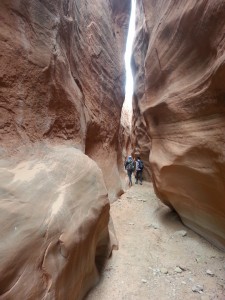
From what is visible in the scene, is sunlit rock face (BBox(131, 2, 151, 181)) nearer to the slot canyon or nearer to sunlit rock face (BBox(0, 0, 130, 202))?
sunlit rock face (BBox(0, 0, 130, 202))

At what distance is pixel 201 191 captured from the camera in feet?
12.6

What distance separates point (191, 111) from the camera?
12.7 ft

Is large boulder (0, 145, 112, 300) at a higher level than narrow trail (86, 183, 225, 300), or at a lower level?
higher

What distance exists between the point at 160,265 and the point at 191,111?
2.61 meters

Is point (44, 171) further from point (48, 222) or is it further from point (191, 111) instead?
point (191, 111)

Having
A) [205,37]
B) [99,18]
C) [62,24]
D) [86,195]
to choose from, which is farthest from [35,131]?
[99,18]

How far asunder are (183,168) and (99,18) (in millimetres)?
5394

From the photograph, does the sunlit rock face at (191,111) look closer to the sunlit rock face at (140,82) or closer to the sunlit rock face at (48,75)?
the sunlit rock face at (48,75)

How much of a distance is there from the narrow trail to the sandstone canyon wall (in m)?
0.32

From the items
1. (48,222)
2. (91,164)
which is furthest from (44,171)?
(91,164)

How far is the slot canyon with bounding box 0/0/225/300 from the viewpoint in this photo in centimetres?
196

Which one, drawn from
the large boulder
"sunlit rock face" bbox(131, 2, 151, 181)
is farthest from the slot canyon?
"sunlit rock face" bbox(131, 2, 151, 181)

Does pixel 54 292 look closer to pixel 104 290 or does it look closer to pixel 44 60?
pixel 104 290

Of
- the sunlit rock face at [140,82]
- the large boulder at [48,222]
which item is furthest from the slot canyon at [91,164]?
the sunlit rock face at [140,82]
